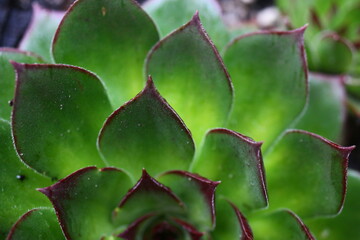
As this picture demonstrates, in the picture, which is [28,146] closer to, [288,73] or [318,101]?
[288,73]

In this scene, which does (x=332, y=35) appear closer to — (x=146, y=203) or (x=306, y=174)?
(x=306, y=174)

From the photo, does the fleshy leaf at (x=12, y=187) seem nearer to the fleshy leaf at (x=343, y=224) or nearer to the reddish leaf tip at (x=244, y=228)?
the reddish leaf tip at (x=244, y=228)

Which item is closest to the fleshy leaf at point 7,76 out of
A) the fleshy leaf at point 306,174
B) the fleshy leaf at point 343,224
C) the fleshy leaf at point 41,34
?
the fleshy leaf at point 41,34

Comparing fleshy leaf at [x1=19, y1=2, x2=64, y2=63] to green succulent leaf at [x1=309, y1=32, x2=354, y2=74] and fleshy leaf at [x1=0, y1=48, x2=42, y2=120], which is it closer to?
fleshy leaf at [x1=0, y1=48, x2=42, y2=120]

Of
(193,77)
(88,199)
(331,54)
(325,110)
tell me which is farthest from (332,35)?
(88,199)

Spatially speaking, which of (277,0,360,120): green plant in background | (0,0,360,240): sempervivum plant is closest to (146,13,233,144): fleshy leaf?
(0,0,360,240): sempervivum plant

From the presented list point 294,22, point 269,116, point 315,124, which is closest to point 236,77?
point 269,116
